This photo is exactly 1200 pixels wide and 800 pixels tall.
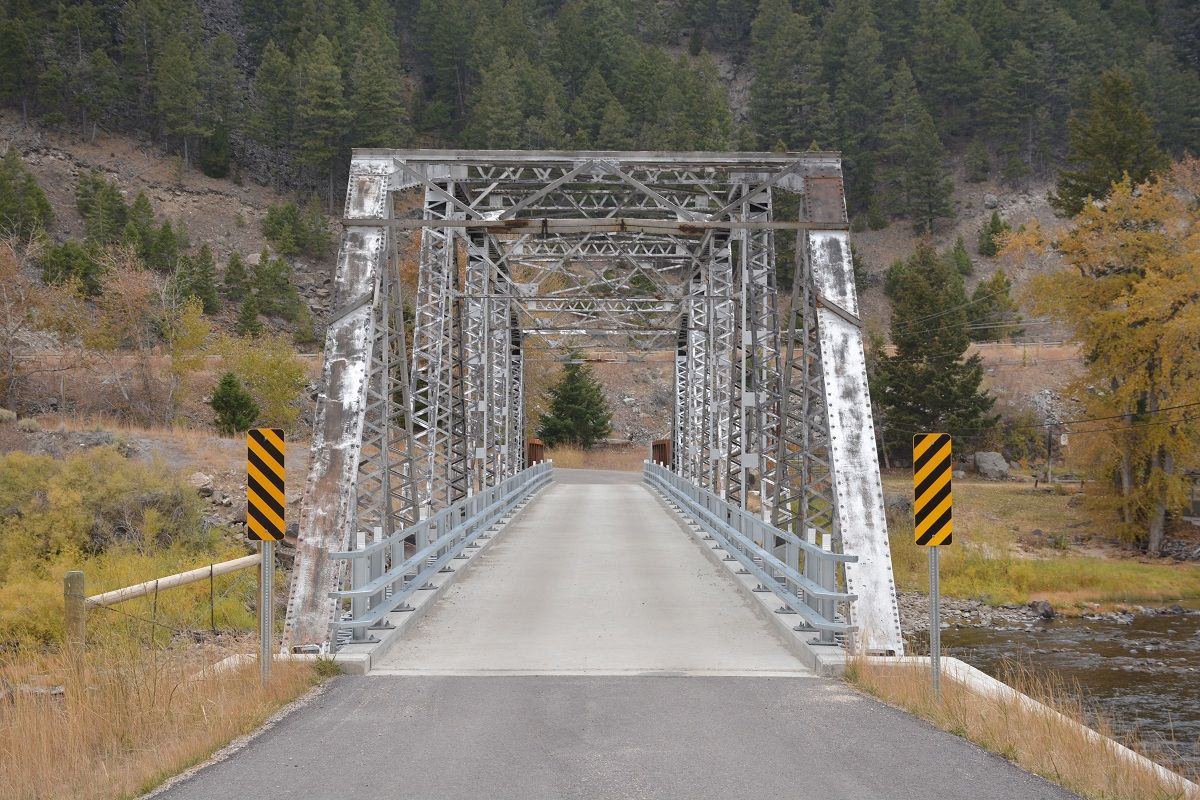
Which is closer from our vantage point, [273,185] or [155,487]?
[155,487]

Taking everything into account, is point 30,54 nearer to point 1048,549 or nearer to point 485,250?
point 485,250

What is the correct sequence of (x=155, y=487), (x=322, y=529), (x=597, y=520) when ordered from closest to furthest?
1. (x=322, y=529)
2. (x=155, y=487)
3. (x=597, y=520)

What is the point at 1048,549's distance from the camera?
40.5 meters

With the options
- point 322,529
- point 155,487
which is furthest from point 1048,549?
point 322,529

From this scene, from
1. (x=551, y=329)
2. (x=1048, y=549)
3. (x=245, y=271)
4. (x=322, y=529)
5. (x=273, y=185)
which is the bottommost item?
(x=1048, y=549)

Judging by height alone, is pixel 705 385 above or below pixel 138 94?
below

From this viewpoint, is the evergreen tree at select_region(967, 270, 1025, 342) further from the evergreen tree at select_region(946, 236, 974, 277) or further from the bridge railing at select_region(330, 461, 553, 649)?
the bridge railing at select_region(330, 461, 553, 649)

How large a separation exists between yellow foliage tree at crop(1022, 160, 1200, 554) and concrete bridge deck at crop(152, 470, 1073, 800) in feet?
99.8

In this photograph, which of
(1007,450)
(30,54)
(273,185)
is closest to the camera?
(1007,450)

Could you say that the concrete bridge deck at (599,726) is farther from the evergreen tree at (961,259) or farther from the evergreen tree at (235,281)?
the evergreen tree at (961,259)

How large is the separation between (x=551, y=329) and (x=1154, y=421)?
2243 cm

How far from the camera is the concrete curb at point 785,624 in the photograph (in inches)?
429

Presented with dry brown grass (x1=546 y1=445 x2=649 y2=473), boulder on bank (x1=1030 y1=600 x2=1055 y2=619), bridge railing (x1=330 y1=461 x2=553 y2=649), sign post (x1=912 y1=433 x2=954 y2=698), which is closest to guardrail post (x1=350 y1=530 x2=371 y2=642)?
bridge railing (x1=330 y1=461 x2=553 y2=649)

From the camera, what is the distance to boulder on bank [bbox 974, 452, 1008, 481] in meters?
59.0
